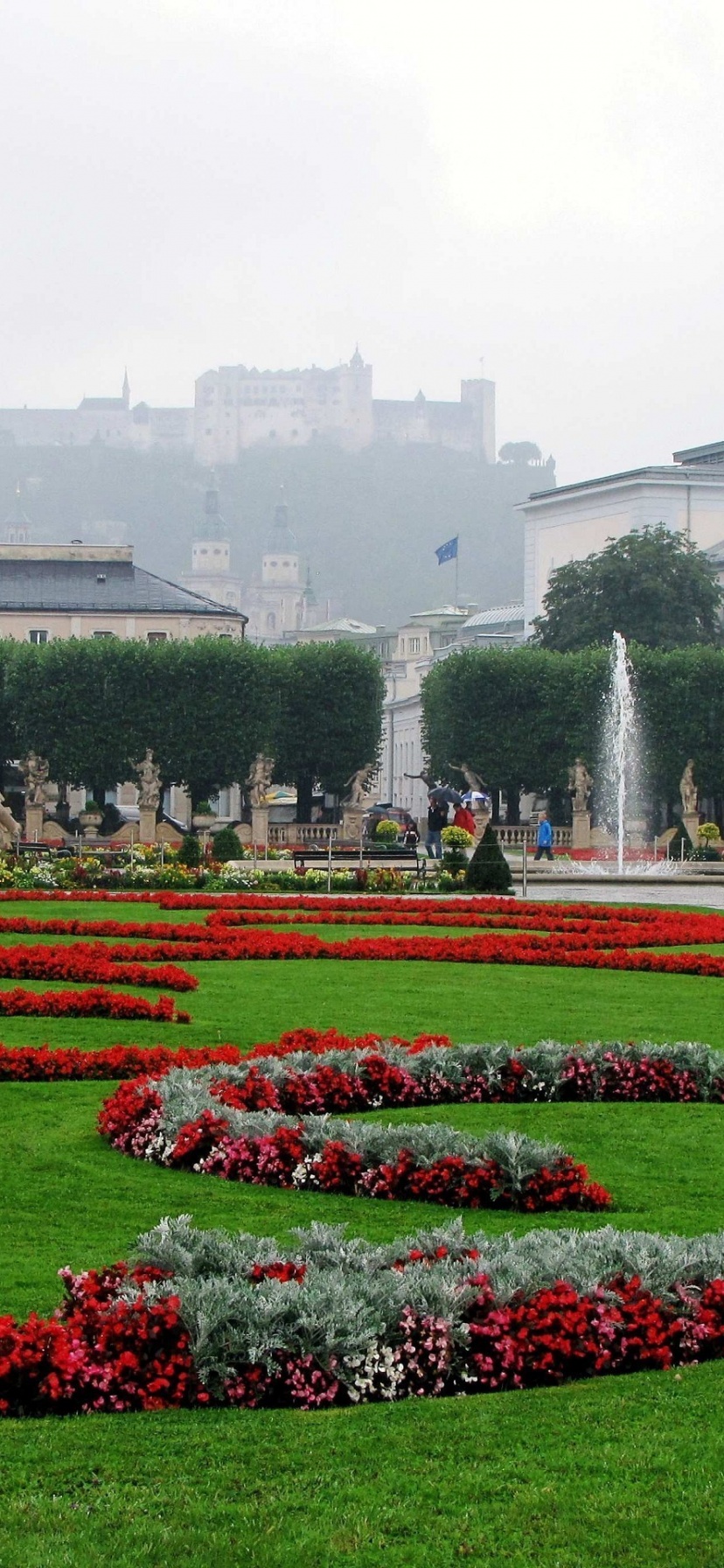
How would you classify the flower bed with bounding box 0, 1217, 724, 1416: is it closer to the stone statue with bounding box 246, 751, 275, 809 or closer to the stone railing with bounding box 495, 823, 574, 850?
the stone railing with bounding box 495, 823, 574, 850

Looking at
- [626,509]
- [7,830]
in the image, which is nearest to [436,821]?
[7,830]

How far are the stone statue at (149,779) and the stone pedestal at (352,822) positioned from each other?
17.7ft

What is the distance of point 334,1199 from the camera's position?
28.6ft

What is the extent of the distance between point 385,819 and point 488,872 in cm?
3296

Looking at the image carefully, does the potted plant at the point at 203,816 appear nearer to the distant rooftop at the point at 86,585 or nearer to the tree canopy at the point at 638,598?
the tree canopy at the point at 638,598

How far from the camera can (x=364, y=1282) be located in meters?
6.36

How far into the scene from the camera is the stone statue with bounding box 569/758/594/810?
59.1 m

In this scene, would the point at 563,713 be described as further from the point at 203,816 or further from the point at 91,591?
the point at 91,591

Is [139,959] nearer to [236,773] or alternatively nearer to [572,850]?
[572,850]

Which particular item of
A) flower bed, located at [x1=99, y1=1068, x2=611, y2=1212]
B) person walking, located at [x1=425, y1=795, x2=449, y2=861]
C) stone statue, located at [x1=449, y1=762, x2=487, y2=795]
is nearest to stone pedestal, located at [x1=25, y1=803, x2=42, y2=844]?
stone statue, located at [x1=449, y1=762, x2=487, y2=795]

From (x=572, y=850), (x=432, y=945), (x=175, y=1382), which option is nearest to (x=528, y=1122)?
(x=175, y=1382)

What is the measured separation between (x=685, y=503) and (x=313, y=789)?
105ft

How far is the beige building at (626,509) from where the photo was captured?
91.1m

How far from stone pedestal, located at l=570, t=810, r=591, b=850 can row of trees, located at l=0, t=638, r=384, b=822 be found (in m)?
9.02
